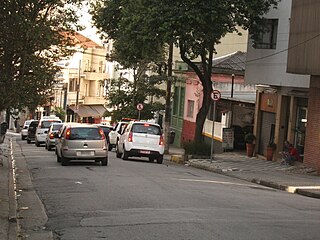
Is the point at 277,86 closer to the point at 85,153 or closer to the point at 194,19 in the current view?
the point at 194,19

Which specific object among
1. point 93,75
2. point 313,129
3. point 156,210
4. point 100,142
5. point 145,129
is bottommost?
point 156,210

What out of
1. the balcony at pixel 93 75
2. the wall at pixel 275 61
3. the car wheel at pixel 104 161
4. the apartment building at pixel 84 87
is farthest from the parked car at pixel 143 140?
the balcony at pixel 93 75

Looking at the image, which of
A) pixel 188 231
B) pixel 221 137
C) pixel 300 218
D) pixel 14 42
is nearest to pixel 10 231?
pixel 188 231

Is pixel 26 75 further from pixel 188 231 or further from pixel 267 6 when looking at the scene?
pixel 267 6

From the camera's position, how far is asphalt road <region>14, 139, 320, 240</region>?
11062mm

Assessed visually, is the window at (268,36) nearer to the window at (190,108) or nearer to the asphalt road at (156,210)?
the asphalt road at (156,210)

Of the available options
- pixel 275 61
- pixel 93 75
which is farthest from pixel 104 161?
pixel 93 75

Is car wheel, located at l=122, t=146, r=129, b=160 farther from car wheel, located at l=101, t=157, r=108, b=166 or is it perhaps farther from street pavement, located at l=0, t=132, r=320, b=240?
car wheel, located at l=101, t=157, r=108, b=166

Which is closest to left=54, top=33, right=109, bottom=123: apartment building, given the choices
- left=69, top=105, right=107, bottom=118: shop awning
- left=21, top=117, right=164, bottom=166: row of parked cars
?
left=69, top=105, right=107, bottom=118: shop awning

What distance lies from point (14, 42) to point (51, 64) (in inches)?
85.7

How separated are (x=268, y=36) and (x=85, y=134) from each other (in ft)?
40.9

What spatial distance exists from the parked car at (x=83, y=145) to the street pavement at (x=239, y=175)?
2.07 metres

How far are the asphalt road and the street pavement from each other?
38cm

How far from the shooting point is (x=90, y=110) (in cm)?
8419
